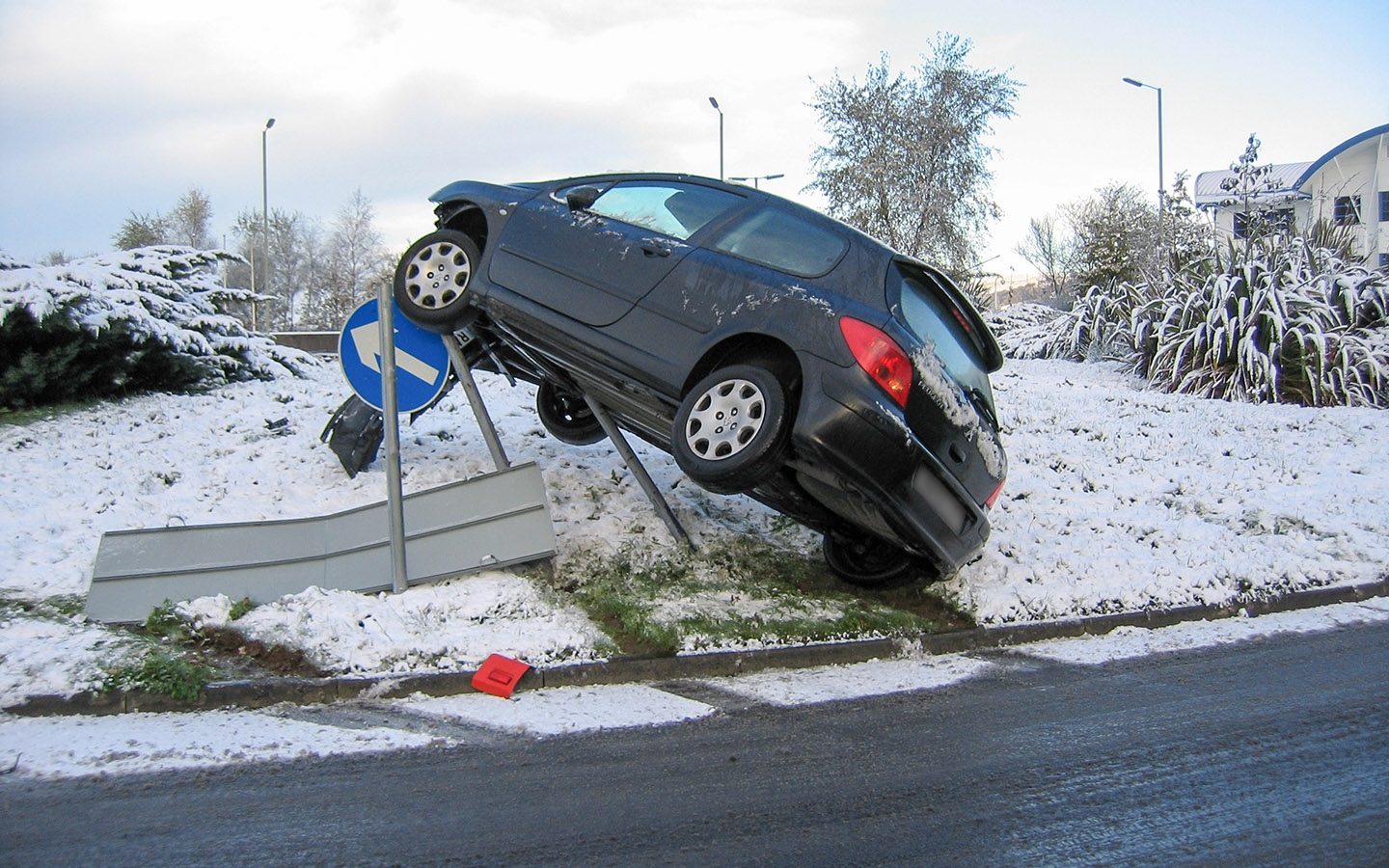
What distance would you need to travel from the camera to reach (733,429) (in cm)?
450

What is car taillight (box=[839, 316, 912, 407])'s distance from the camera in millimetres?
4355

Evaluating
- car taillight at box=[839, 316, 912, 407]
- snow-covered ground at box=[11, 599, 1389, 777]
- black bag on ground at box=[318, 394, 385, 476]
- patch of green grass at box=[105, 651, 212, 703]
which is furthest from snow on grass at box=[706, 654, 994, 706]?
black bag on ground at box=[318, 394, 385, 476]

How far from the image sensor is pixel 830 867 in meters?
2.63

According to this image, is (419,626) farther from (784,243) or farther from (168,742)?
(784,243)

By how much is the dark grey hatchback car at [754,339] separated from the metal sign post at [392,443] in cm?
60

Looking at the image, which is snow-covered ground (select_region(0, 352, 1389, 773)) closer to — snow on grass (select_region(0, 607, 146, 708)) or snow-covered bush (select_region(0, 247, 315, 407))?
snow on grass (select_region(0, 607, 146, 708))

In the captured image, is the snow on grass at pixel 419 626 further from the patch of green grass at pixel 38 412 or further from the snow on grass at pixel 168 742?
the patch of green grass at pixel 38 412

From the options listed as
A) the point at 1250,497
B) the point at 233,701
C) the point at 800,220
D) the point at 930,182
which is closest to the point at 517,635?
the point at 233,701

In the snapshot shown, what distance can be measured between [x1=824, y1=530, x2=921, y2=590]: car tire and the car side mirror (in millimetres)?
2262

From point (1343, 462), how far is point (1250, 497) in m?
1.65

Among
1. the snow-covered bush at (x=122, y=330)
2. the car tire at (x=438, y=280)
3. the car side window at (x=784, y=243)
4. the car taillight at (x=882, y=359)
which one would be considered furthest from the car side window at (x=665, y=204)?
the snow-covered bush at (x=122, y=330)

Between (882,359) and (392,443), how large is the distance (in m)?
2.44

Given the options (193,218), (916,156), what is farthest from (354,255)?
(916,156)

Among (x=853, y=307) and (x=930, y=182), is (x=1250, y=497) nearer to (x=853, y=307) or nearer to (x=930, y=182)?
(x=853, y=307)
